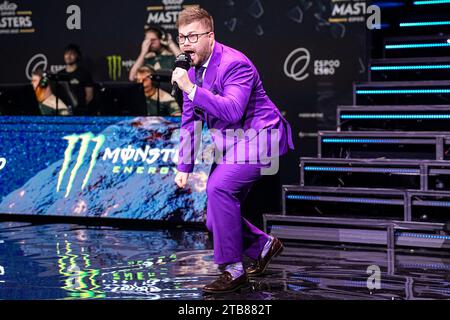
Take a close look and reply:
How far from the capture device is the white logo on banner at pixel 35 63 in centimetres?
1114

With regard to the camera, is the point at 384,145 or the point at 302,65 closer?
the point at 384,145

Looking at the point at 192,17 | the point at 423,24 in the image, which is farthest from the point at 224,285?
the point at 423,24

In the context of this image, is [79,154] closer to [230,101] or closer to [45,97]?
[45,97]

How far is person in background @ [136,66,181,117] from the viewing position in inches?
395

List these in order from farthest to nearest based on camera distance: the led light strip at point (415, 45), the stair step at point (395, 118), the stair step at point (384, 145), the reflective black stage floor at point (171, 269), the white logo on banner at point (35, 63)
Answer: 1. the white logo on banner at point (35, 63)
2. the led light strip at point (415, 45)
3. the stair step at point (395, 118)
4. the stair step at point (384, 145)
5. the reflective black stage floor at point (171, 269)

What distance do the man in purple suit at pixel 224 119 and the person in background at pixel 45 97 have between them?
18.8 ft

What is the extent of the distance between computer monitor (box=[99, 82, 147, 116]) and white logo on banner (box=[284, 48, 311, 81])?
5.97 feet

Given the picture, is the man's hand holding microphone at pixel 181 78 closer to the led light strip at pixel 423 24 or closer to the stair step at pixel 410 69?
the stair step at pixel 410 69

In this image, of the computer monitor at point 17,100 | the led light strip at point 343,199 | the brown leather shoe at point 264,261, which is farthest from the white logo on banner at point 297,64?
the brown leather shoe at point 264,261

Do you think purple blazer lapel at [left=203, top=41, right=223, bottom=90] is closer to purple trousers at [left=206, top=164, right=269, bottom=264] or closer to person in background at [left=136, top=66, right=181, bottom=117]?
purple trousers at [left=206, top=164, right=269, bottom=264]

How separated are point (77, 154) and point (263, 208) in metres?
1.98

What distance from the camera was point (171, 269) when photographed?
18.7ft

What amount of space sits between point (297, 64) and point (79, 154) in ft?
9.52

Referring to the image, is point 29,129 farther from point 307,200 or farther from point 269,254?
point 269,254
